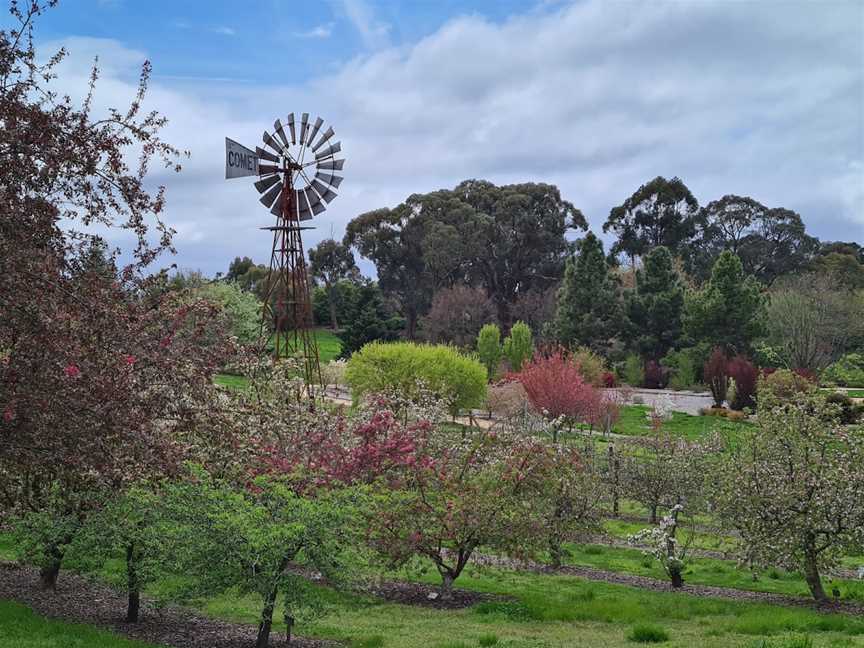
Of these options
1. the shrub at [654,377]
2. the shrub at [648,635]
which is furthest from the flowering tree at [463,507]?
the shrub at [654,377]

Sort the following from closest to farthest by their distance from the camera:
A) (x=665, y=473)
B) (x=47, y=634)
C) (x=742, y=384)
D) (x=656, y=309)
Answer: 1. (x=47, y=634)
2. (x=665, y=473)
3. (x=742, y=384)
4. (x=656, y=309)

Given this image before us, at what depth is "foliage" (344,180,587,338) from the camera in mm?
61094

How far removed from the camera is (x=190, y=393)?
1052cm

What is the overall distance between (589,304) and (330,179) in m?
29.9

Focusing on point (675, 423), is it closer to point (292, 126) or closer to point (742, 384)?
point (742, 384)

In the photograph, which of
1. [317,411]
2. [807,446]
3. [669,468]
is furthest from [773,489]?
[317,411]

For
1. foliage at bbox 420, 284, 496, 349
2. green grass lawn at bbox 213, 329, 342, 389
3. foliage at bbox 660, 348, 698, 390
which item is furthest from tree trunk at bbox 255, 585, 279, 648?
foliage at bbox 420, 284, 496, 349

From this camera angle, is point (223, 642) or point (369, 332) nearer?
point (223, 642)

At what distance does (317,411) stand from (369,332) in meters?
37.0

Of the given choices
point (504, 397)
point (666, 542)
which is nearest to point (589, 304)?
point (504, 397)

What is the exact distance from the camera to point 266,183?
20.7 m

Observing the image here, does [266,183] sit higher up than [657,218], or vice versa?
[657,218]

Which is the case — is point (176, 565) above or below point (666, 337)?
below

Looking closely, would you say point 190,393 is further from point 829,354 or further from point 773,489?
point 829,354
